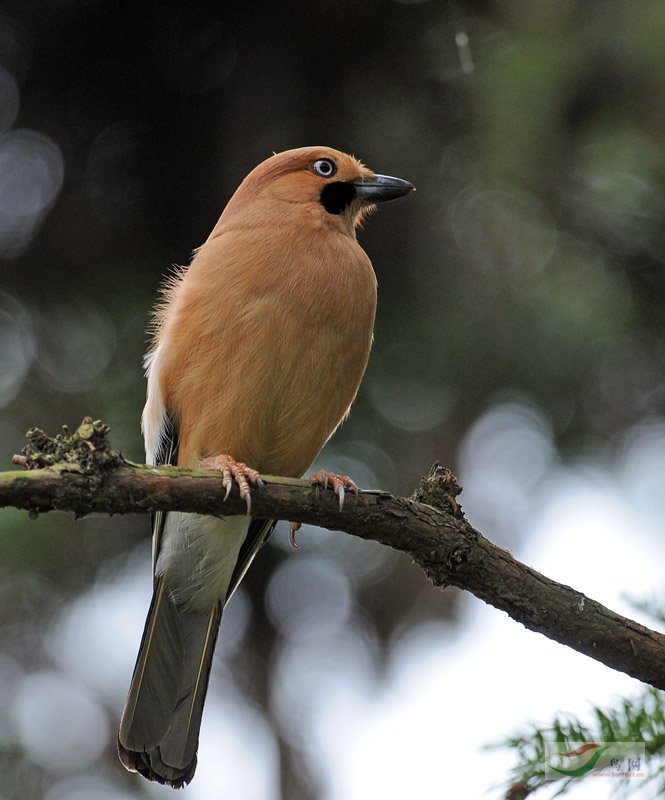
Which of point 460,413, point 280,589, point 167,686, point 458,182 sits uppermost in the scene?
point 458,182

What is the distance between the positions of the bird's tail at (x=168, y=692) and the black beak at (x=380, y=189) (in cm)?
221

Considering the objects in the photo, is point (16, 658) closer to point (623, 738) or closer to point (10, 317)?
point (10, 317)

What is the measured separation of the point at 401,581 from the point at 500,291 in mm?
1790

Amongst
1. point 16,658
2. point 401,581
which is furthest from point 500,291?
point 16,658

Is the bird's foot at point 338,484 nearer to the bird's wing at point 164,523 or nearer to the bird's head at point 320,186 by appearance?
the bird's wing at point 164,523

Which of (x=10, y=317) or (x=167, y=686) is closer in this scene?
(x=167, y=686)

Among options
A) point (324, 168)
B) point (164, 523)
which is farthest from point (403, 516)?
point (324, 168)

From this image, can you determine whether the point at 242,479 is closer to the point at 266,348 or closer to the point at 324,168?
the point at 266,348

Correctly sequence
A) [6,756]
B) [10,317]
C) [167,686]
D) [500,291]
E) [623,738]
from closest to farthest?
[623,738]
[167,686]
[6,756]
[500,291]
[10,317]

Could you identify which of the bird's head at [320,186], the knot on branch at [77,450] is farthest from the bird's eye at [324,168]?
the knot on branch at [77,450]

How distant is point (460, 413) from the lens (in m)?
6.22

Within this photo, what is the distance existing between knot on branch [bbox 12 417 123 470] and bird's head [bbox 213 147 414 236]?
103 inches

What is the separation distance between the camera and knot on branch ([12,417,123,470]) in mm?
2842

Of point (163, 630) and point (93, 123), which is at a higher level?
point (93, 123)
